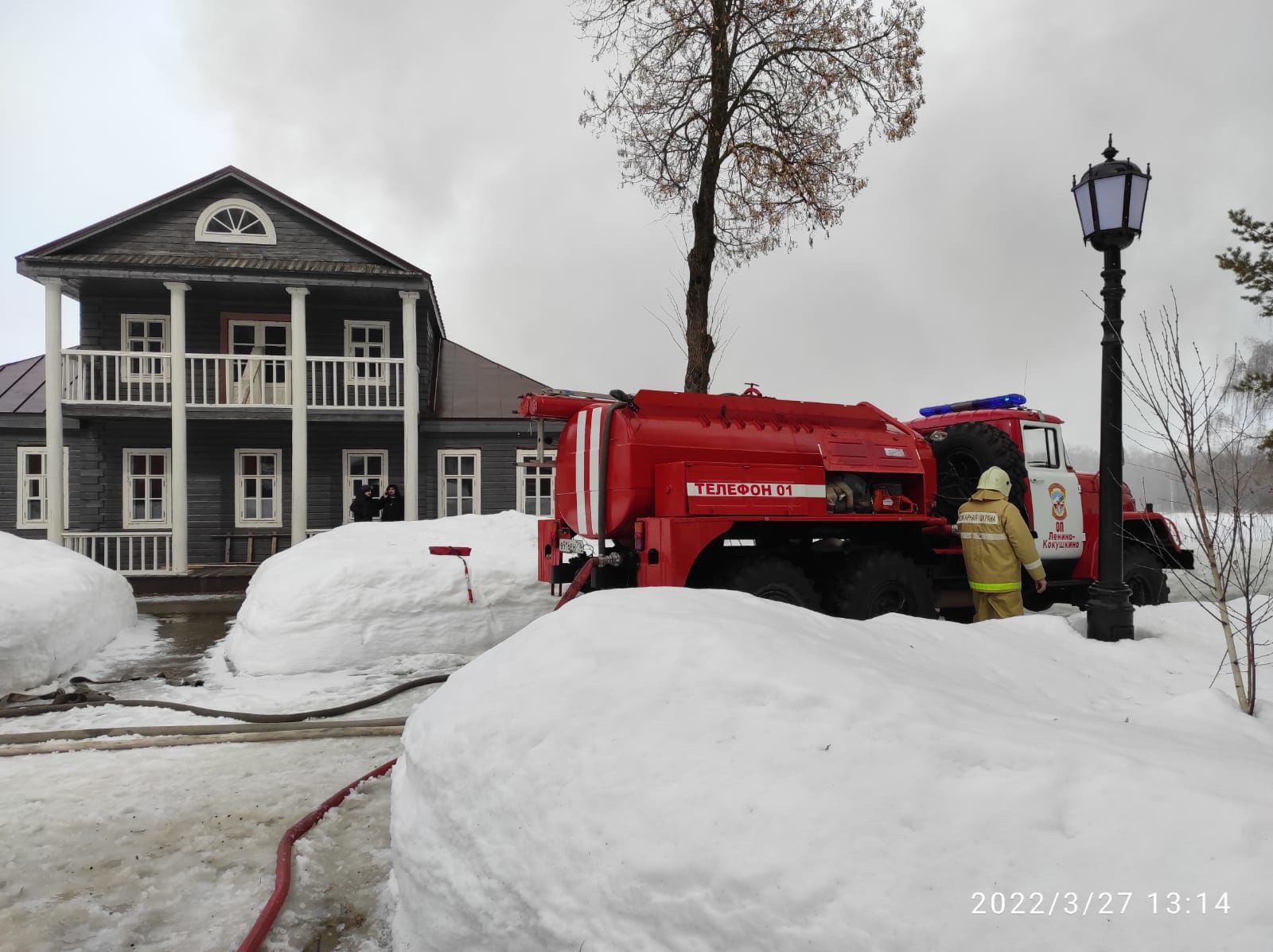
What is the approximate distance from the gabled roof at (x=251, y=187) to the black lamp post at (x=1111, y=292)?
41.2ft

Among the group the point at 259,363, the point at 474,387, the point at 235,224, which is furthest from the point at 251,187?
the point at 474,387

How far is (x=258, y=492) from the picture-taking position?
15.9 metres

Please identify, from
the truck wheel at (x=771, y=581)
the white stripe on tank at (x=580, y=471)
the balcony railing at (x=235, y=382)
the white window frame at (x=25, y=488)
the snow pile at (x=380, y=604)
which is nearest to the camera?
the truck wheel at (x=771, y=581)

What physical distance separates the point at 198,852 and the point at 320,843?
0.52 m

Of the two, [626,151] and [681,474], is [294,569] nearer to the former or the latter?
[681,474]

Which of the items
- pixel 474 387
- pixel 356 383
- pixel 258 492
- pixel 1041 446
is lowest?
pixel 258 492

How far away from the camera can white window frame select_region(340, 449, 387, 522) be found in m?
16.3

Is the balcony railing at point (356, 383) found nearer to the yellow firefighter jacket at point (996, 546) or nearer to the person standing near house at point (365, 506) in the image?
the person standing near house at point (365, 506)

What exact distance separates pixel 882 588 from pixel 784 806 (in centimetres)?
495

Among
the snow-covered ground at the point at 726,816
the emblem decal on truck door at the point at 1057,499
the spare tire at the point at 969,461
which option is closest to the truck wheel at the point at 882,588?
the spare tire at the point at 969,461

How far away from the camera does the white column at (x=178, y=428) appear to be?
13789 millimetres

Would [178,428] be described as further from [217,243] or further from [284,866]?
[284,866]

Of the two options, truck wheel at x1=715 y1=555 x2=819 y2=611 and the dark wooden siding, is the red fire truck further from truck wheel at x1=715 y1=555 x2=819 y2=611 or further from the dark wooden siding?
the dark wooden siding

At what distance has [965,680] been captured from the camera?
2.79 metres
